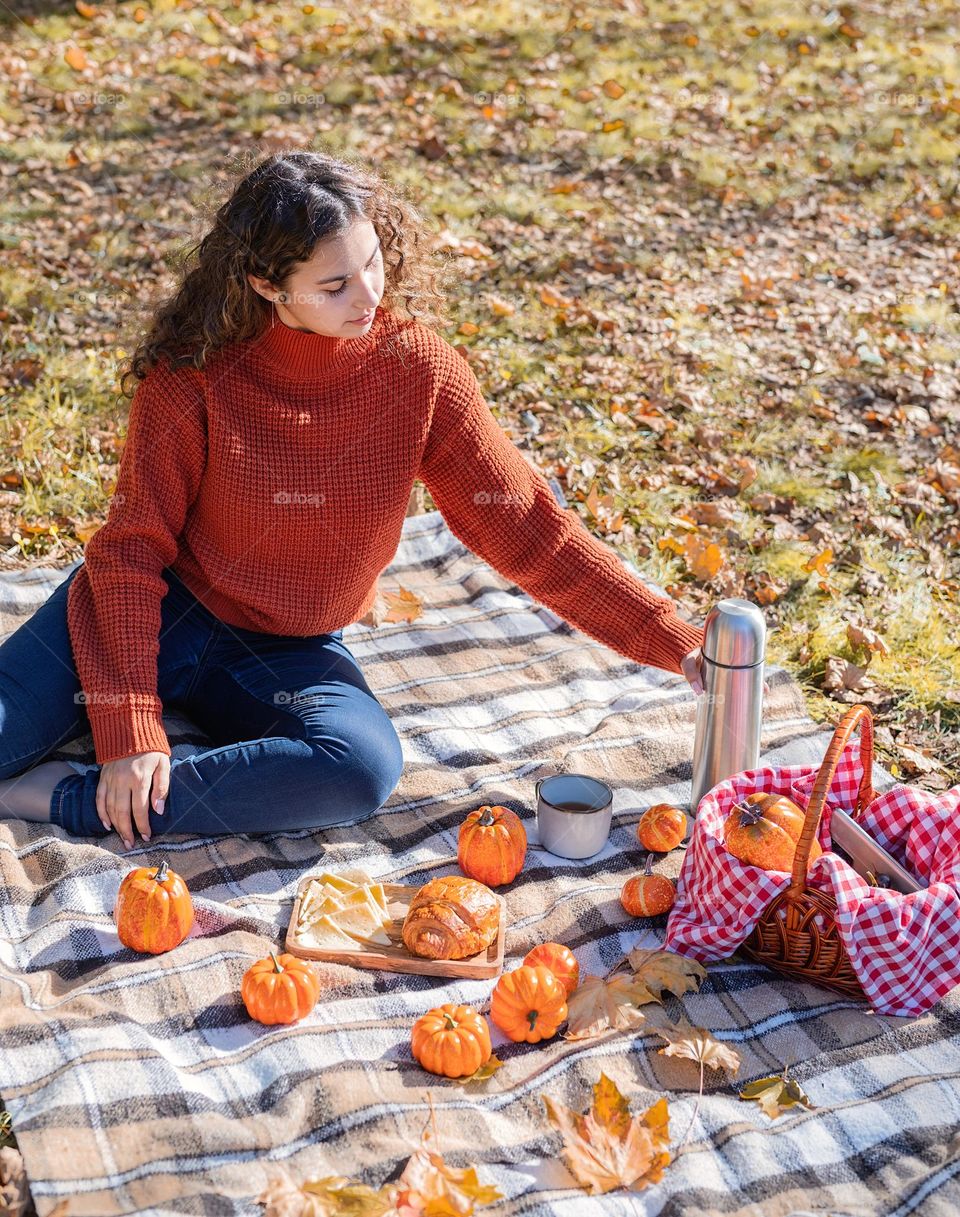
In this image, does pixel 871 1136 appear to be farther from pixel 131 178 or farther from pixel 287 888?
pixel 131 178

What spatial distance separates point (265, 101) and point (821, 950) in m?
7.09

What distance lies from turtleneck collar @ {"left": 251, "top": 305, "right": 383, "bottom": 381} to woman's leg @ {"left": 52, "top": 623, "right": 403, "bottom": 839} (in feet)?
2.36

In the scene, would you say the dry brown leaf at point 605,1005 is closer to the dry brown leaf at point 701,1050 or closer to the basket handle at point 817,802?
the dry brown leaf at point 701,1050

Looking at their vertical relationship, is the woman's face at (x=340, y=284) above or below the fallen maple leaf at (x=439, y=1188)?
above

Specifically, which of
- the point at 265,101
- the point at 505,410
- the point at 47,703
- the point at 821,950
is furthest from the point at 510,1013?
the point at 265,101

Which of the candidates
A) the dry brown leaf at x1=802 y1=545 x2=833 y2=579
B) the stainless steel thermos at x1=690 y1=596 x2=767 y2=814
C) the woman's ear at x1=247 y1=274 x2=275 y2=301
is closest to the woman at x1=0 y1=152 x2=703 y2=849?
the woman's ear at x1=247 y1=274 x2=275 y2=301

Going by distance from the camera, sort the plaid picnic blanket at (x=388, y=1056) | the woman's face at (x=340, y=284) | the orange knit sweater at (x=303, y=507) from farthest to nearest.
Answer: the orange knit sweater at (x=303, y=507)
the woman's face at (x=340, y=284)
the plaid picnic blanket at (x=388, y=1056)

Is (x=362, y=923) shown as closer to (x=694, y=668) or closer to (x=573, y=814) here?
(x=573, y=814)

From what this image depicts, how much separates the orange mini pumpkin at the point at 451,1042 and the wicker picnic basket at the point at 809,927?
67 centimetres

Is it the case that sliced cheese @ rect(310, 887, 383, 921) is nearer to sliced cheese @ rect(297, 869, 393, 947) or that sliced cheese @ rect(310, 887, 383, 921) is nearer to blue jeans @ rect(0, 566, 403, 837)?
sliced cheese @ rect(297, 869, 393, 947)

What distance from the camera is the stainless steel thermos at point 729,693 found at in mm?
3027

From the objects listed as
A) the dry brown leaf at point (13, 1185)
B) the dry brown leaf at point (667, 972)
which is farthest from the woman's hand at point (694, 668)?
the dry brown leaf at point (13, 1185)

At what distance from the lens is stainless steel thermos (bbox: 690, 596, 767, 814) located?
3.03 metres

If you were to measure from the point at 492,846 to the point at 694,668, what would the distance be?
70 cm
